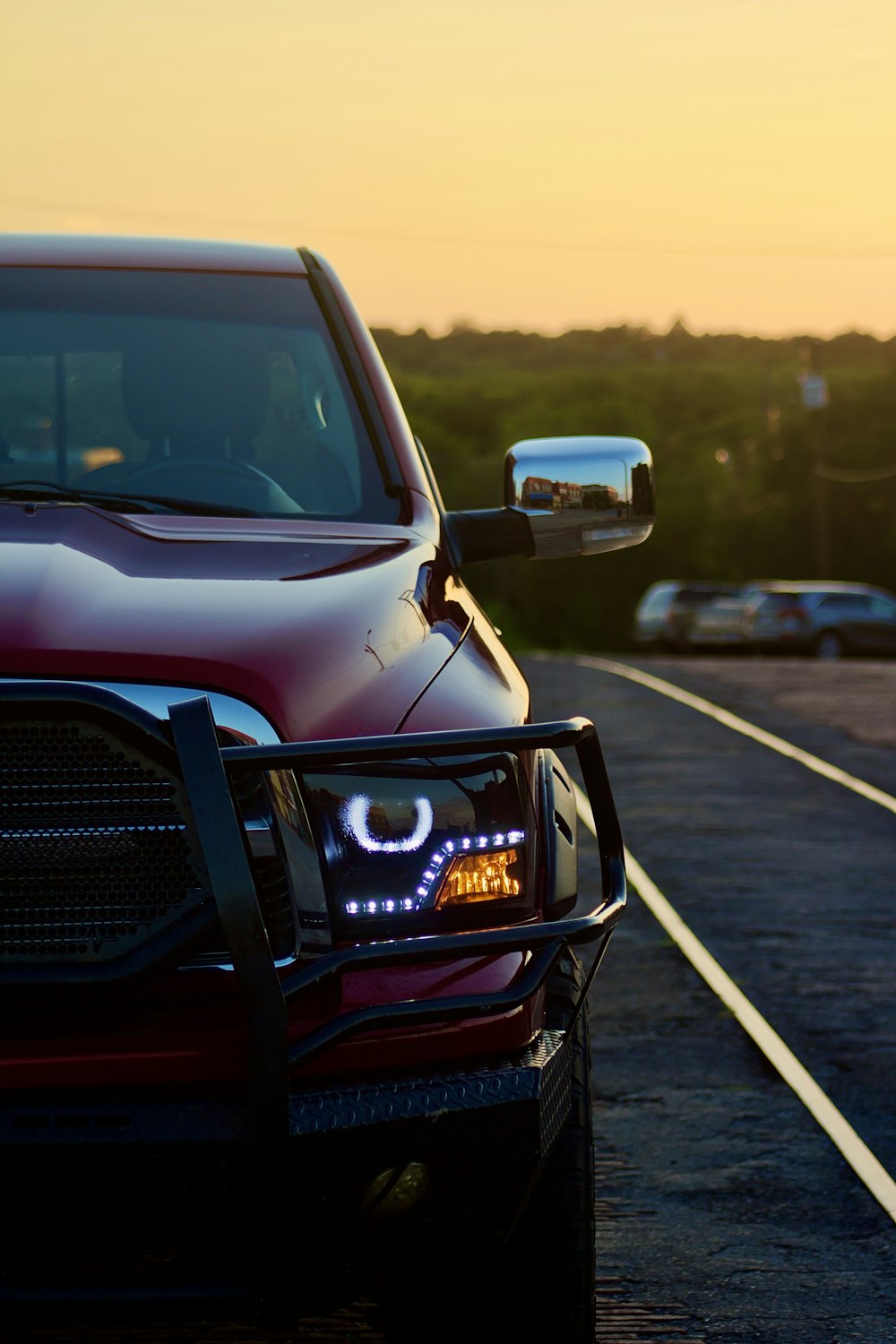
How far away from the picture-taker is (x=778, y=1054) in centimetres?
508

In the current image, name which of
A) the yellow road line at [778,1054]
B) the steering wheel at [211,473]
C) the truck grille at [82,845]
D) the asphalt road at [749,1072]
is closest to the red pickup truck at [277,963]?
the truck grille at [82,845]

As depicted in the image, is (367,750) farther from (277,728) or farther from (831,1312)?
(831,1312)

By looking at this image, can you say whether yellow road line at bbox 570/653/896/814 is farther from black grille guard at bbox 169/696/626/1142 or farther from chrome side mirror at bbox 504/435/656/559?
black grille guard at bbox 169/696/626/1142

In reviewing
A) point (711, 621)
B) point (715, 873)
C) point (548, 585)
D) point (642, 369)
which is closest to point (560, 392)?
point (642, 369)

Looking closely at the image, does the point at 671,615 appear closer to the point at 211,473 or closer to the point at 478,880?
the point at 211,473

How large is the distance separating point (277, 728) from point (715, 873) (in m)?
5.83

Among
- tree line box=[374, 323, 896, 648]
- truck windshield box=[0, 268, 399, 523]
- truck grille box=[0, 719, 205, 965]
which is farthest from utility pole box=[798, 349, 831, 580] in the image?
truck grille box=[0, 719, 205, 965]

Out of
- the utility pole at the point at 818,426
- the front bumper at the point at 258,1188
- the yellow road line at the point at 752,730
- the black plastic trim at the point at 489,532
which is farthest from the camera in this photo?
the utility pole at the point at 818,426

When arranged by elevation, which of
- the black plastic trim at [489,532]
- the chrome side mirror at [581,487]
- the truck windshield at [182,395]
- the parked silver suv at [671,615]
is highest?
the truck windshield at [182,395]

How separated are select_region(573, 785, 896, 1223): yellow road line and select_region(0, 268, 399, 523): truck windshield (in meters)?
1.11

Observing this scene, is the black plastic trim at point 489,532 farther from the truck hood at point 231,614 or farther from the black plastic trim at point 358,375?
the truck hood at point 231,614

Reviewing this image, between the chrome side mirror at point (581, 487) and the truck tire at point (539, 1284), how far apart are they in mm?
1343

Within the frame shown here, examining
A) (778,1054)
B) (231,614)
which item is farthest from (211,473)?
(778,1054)

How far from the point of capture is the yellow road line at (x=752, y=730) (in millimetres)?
10562
